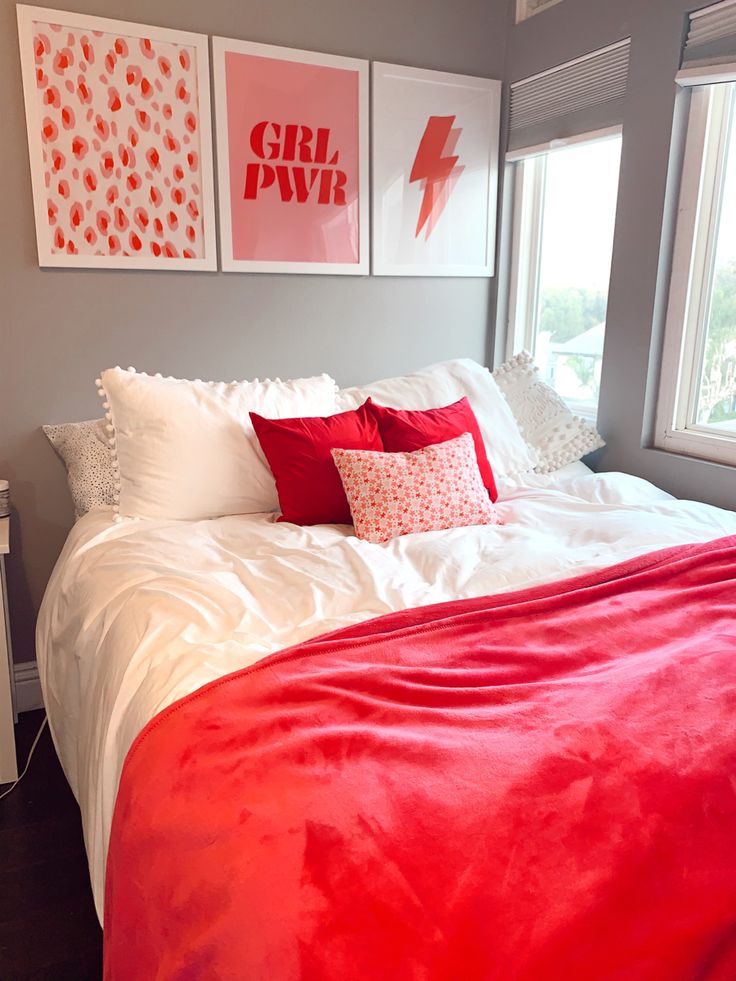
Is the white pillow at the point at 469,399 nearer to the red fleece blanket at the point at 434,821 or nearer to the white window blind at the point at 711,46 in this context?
the white window blind at the point at 711,46

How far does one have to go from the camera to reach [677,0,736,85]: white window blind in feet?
6.88

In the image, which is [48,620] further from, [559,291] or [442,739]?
[559,291]

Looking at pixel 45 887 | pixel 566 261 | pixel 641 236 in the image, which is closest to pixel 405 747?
pixel 45 887

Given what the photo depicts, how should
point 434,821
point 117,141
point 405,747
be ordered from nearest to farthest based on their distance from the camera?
point 434,821 < point 405,747 < point 117,141

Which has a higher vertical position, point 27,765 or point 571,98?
point 571,98

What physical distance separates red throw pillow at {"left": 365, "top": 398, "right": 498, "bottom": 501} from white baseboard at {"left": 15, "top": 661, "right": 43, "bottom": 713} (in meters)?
1.38

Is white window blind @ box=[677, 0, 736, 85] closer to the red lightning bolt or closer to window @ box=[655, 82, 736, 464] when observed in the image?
window @ box=[655, 82, 736, 464]

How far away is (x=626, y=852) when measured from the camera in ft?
2.89

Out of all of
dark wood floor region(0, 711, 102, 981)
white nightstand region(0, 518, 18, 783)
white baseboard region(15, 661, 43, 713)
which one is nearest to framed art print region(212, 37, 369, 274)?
white nightstand region(0, 518, 18, 783)

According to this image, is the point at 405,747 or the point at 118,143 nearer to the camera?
the point at 405,747

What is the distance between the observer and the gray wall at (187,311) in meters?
2.30

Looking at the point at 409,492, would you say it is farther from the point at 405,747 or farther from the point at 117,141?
the point at 117,141

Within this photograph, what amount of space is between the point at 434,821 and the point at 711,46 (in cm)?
226

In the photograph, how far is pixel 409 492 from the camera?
1956 mm
